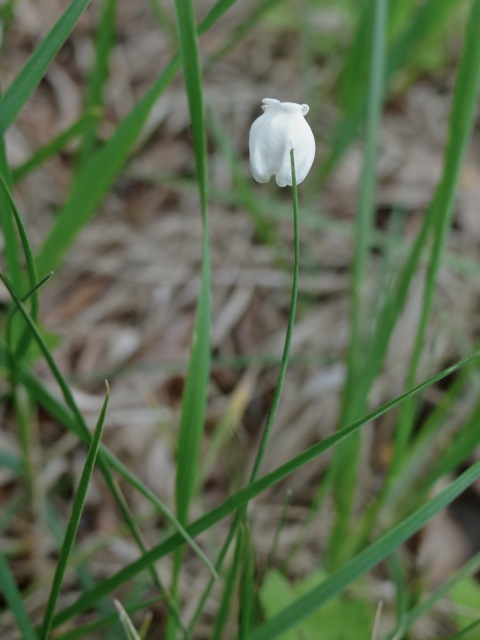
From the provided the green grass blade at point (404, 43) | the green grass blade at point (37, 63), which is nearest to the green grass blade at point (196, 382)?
the green grass blade at point (37, 63)

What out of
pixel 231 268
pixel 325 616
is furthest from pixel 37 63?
pixel 231 268

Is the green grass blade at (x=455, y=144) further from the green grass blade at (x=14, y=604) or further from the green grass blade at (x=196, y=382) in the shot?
the green grass blade at (x=14, y=604)

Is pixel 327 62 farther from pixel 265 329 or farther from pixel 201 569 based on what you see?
pixel 201 569

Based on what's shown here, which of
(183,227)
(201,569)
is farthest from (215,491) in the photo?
(183,227)

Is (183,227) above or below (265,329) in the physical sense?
above

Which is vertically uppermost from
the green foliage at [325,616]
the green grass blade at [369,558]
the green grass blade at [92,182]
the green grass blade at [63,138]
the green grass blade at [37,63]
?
the green grass blade at [63,138]

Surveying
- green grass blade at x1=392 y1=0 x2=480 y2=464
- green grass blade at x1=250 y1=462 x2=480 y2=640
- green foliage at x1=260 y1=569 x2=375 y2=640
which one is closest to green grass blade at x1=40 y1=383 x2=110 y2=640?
green grass blade at x1=250 y1=462 x2=480 y2=640
